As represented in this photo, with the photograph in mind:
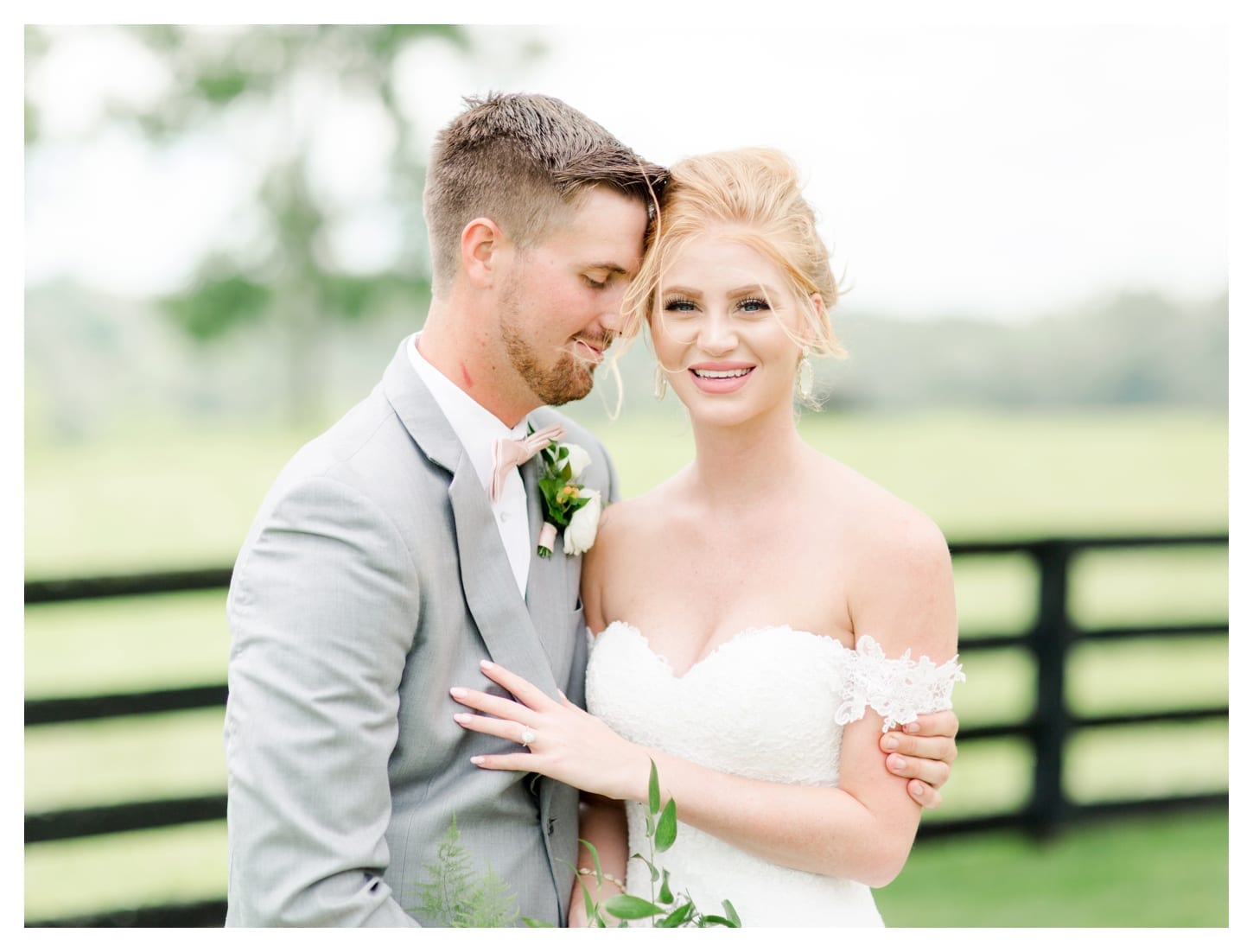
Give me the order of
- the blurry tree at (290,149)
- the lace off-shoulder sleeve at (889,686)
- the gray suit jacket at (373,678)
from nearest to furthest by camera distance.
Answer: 1. the gray suit jacket at (373,678)
2. the lace off-shoulder sleeve at (889,686)
3. the blurry tree at (290,149)

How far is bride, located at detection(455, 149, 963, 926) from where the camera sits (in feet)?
7.79

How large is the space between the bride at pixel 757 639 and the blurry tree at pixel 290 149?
34.9 feet

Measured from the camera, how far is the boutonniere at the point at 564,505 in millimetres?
2518

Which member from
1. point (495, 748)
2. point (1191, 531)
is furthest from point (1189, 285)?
point (495, 748)

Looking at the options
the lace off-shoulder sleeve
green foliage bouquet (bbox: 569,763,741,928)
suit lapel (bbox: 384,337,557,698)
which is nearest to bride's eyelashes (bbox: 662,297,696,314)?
suit lapel (bbox: 384,337,557,698)

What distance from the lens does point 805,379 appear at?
2.77 meters

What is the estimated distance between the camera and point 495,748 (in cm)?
223

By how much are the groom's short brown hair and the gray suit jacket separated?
1.30ft

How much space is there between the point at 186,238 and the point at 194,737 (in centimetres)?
A: 677

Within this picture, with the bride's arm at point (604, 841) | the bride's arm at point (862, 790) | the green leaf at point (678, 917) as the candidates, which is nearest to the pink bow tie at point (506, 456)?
the bride's arm at point (862, 790)

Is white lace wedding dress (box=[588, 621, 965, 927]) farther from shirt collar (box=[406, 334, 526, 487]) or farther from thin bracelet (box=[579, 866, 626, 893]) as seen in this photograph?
shirt collar (box=[406, 334, 526, 487])

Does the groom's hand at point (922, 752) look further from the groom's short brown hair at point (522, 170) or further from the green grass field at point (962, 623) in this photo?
the groom's short brown hair at point (522, 170)

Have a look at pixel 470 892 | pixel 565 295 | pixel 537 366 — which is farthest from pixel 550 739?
pixel 565 295

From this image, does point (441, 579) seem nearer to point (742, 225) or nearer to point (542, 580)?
Result: point (542, 580)
